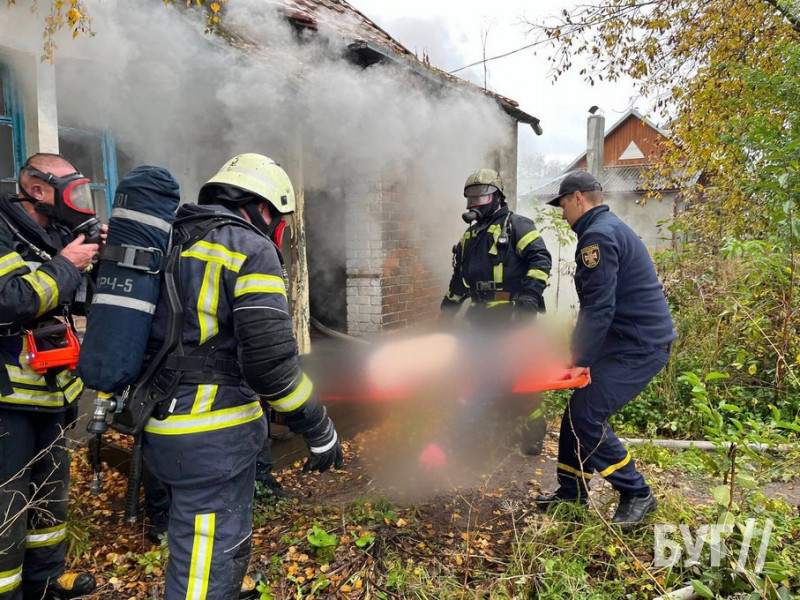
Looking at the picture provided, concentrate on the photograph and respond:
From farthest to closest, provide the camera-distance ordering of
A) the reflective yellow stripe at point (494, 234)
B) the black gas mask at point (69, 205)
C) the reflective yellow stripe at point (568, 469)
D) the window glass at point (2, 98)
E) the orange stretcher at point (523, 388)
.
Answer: the reflective yellow stripe at point (494, 234) < the window glass at point (2, 98) < the reflective yellow stripe at point (568, 469) < the orange stretcher at point (523, 388) < the black gas mask at point (69, 205)

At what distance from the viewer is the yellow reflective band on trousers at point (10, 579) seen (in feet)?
7.45

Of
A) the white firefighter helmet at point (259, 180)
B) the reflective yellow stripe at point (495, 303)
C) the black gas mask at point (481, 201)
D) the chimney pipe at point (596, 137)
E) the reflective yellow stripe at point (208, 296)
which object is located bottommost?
the reflective yellow stripe at point (495, 303)

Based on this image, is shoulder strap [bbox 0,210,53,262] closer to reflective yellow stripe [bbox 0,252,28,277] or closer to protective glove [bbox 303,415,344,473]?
reflective yellow stripe [bbox 0,252,28,277]

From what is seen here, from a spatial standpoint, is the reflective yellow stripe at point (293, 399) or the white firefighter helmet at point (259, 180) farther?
the white firefighter helmet at point (259, 180)

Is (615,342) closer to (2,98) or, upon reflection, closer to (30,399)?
(30,399)

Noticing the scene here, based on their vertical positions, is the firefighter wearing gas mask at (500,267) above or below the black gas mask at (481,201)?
below

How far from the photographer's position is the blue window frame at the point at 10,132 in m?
3.64

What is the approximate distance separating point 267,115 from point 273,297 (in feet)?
11.3

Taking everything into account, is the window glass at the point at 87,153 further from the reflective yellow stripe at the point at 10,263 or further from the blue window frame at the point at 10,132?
the reflective yellow stripe at the point at 10,263

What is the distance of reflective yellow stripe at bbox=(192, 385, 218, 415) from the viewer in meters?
2.03

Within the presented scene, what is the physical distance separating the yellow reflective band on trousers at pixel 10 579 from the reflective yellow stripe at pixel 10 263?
1299 millimetres

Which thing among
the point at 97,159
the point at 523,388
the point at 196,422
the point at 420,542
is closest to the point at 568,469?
the point at 523,388

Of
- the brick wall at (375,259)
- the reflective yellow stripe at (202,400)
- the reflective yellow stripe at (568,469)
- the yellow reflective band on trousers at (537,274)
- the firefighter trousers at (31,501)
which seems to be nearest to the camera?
the reflective yellow stripe at (202,400)

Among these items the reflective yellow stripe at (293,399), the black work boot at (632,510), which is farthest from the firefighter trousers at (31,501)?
the black work boot at (632,510)
